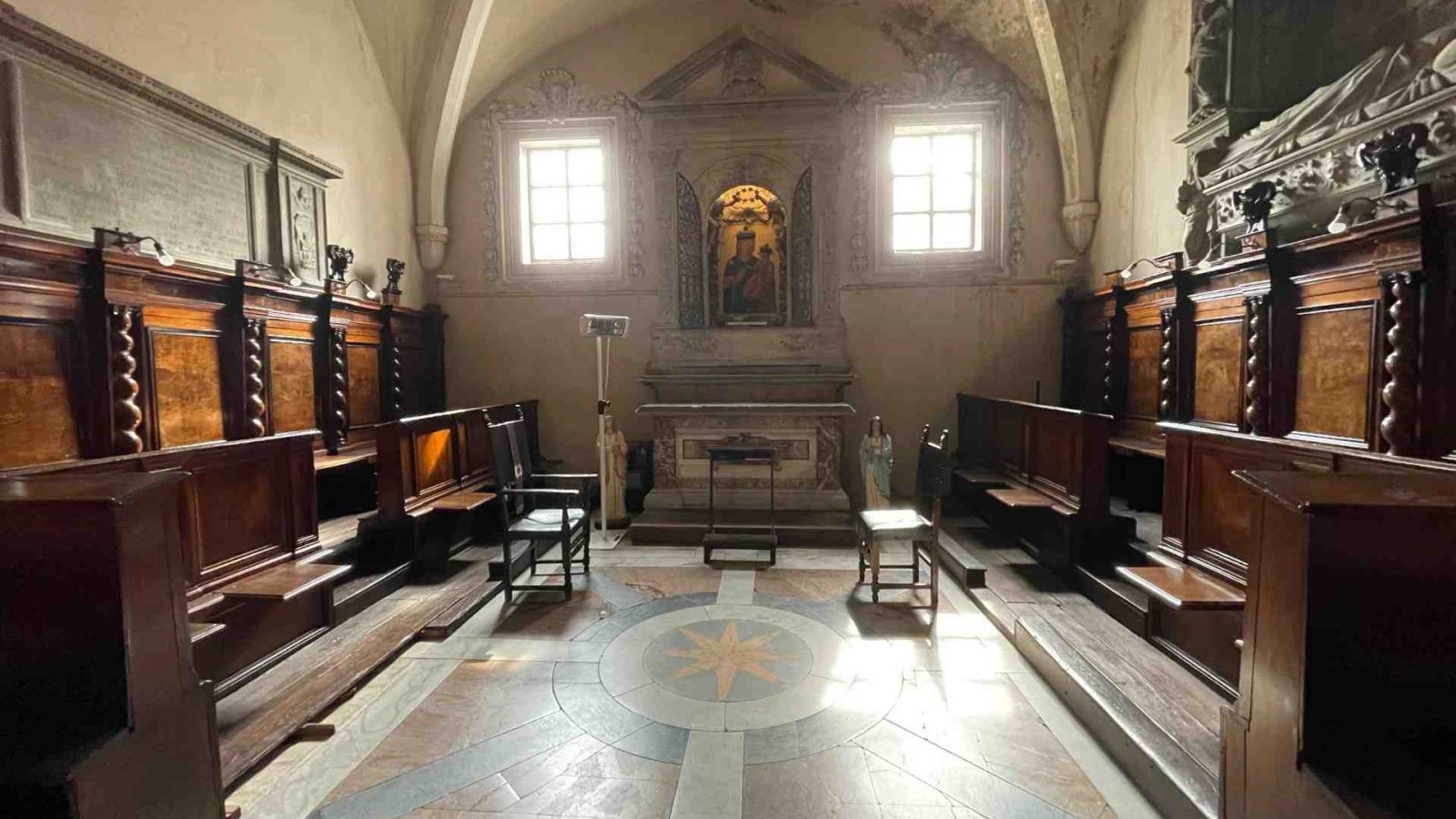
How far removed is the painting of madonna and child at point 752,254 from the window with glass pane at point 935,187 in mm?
1498

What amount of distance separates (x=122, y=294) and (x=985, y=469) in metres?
7.16

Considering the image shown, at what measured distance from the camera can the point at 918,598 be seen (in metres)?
3.99

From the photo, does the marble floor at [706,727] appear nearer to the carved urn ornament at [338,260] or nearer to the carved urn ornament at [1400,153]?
the carved urn ornament at [1400,153]

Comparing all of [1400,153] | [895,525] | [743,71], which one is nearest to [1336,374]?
[1400,153]

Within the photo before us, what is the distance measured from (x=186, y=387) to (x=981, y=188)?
26.2ft

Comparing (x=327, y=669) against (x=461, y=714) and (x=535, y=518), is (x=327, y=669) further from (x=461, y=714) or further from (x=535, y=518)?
(x=535, y=518)

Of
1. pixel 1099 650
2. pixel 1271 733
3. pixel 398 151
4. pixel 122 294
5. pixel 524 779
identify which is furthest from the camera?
pixel 398 151

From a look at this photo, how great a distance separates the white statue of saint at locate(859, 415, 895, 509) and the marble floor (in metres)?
1.43

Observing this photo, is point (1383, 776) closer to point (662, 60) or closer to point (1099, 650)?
point (1099, 650)

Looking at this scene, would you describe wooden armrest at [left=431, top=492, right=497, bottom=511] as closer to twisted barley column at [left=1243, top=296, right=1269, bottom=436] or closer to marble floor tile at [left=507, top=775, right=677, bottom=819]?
marble floor tile at [left=507, top=775, right=677, bottom=819]

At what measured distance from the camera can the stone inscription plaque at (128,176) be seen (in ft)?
11.0

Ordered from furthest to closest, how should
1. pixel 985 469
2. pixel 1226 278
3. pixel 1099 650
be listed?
1. pixel 985 469
2. pixel 1226 278
3. pixel 1099 650

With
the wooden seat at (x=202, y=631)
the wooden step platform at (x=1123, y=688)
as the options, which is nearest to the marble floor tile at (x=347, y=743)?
the wooden seat at (x=202, y=631)

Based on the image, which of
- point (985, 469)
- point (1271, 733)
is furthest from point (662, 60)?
point (1271, 733)
